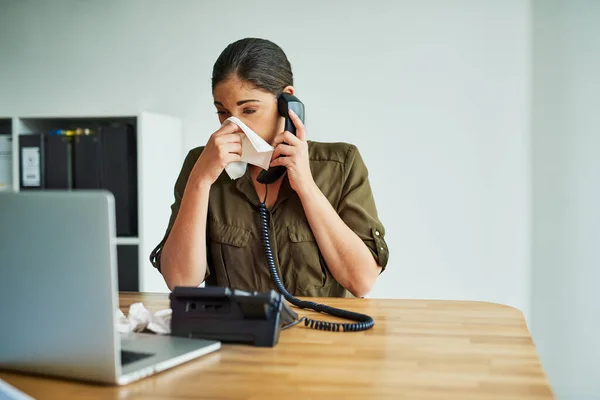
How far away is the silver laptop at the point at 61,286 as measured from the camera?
29.9 inches

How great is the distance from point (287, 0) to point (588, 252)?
1.71 metres

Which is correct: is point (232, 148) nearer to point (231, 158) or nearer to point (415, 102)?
point (231, 158)

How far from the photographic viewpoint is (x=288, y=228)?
1.73m

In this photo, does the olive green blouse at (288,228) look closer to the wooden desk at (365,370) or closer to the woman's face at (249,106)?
the woman's face at (249,106)

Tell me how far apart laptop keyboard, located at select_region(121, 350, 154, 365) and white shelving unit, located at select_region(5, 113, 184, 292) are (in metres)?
1.93

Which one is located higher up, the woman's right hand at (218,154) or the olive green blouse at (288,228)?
the woman's right hand at (218,154)

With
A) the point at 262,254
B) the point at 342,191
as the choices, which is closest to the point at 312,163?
the point at 342,191

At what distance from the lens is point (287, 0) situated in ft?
9.84

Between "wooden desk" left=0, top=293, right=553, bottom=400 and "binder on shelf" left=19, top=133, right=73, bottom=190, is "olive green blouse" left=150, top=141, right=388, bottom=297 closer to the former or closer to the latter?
"wooden desk" left=0, top=293, right=553, bottom=400

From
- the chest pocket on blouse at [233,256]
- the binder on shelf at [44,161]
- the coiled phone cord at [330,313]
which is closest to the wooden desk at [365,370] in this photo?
the coiled phone cord at [330,313]

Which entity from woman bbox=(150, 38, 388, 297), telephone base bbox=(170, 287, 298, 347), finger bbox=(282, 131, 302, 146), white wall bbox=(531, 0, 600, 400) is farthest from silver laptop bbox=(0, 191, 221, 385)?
white wall bbox=(531, 0, 600, 400)

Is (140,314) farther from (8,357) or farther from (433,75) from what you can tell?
(433,75)

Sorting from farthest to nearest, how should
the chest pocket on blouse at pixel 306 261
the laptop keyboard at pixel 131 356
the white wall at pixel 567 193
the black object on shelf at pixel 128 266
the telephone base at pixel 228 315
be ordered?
the black object on shelf at pixel 128 266, the white wall at pixel 567 193, the chest pocket on blouse at pixel 306 261, the telephone base at pixel 228 315, the laptop keyboard at pixel 131 356

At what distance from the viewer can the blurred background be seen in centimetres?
272
